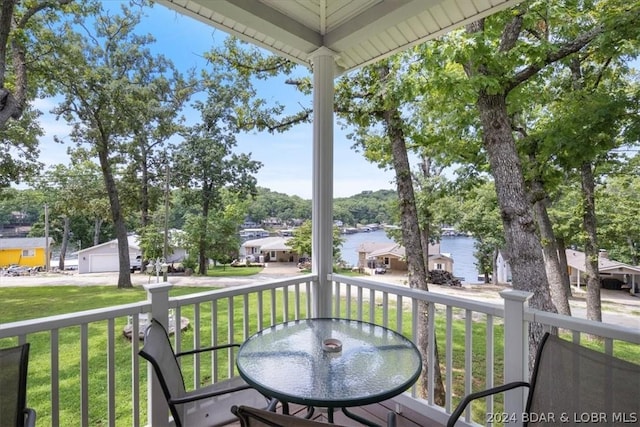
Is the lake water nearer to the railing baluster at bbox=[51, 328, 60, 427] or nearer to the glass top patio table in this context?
the glass top patio table

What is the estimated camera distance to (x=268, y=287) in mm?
2633

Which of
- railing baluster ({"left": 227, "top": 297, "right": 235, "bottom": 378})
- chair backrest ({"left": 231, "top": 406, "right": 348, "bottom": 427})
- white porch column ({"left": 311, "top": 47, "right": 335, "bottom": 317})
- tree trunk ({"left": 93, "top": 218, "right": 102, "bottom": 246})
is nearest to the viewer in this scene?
chair backrest ({"left": 231, "top": 406, "right": 348, "bottom": 427})

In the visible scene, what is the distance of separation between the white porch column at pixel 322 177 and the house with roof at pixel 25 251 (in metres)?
3.51

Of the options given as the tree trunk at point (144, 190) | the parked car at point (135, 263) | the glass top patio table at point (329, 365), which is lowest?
the glass top patio table at point (329, 365)

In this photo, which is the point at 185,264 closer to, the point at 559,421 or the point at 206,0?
the point at 206,0

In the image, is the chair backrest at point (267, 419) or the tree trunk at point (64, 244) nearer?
the chair backrest at point (267, 419)

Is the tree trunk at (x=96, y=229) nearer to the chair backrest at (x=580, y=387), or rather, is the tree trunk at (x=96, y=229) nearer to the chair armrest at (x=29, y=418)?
the chair armrest at (x=29, y=418)

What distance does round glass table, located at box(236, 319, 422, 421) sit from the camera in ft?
4.20

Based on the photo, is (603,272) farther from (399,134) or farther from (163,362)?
(163,362)

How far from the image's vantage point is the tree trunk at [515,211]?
4266mm

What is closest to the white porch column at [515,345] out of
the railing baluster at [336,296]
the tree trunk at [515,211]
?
the railing baluster at [336,296]

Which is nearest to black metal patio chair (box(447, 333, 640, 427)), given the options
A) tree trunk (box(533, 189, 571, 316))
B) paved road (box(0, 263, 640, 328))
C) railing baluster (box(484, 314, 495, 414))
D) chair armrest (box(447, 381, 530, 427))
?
chair armrest (box(447, 381, 530, 427))

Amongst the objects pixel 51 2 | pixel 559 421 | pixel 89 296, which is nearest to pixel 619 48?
pixel 559 421

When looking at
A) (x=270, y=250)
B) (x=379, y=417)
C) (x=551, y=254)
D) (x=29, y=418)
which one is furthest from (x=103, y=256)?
(x=551, y=254)
